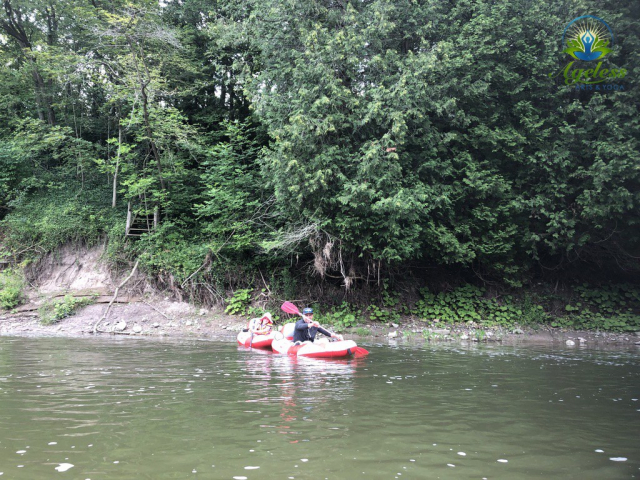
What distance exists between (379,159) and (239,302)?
745cm

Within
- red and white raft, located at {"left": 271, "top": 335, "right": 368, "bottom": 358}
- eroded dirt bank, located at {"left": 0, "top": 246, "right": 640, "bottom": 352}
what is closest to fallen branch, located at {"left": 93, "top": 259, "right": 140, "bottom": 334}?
eroded dirt bank, located at {"left": 0, "top": 246, "right": 640, "bottom": 352}

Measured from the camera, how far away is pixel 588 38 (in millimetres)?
14133

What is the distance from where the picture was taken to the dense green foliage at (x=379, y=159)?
13.5m

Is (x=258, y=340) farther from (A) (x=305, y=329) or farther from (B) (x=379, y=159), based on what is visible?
(B) (x=379, y=159)

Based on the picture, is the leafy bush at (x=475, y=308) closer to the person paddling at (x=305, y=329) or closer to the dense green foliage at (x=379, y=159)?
the dense green foliage at (x=379, y=159)

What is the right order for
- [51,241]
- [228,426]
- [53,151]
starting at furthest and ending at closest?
1. [53,151]
2. [51,241]
3. [228,426]

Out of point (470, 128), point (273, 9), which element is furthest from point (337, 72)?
point (470, 128)

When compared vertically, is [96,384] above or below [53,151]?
below

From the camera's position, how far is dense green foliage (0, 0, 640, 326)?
44.4 ft

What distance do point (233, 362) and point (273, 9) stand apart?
36.2 feet

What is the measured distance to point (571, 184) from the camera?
14.7 meters

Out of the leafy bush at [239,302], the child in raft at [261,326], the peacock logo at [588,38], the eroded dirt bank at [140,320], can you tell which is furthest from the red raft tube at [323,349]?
the peacock logo at [588,38]

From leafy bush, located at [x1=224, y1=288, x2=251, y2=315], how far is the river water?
6.60 meters

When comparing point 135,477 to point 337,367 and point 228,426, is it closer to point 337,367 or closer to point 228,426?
point 228,426
